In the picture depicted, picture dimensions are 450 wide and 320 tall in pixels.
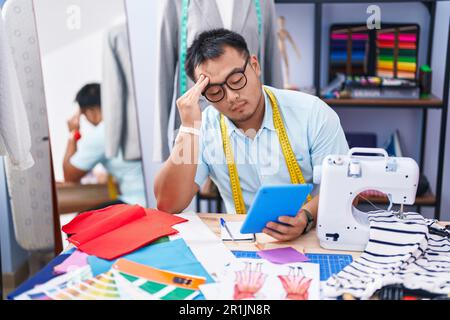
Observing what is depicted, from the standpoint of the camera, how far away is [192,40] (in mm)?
2223

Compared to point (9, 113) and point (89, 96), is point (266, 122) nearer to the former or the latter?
point (9, 113)

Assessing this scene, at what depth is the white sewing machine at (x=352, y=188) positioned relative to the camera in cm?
142

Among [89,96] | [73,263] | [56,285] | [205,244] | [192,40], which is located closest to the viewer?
[56,285]

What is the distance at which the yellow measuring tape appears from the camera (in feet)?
6.11

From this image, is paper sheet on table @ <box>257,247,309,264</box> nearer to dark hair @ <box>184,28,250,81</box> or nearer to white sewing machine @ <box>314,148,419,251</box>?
white sewing machine @ <box>314,148,419,251</box>

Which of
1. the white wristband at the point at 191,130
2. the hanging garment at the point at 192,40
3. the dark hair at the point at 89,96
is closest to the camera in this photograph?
the white wristband at the point at 191,130

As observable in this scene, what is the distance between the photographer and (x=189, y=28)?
224 cm

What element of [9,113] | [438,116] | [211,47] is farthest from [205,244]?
[438,116]

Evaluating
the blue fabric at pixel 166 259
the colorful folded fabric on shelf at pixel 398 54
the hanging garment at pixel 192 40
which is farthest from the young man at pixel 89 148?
the blue fabric at pixel 166 259

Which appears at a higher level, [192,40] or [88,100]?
[192,40]

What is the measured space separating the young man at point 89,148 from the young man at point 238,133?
106 cm

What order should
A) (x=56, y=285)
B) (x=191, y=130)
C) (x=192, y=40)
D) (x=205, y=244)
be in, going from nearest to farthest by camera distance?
1. (x=56, y=285)
2. (x=205, y=244)
3. (x=191, y=130)
4. (x=192, y=40)

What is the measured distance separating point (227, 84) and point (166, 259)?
632 millimetres

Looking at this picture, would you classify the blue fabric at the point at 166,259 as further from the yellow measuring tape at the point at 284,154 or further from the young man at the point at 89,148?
the young man at the point at 89,148
